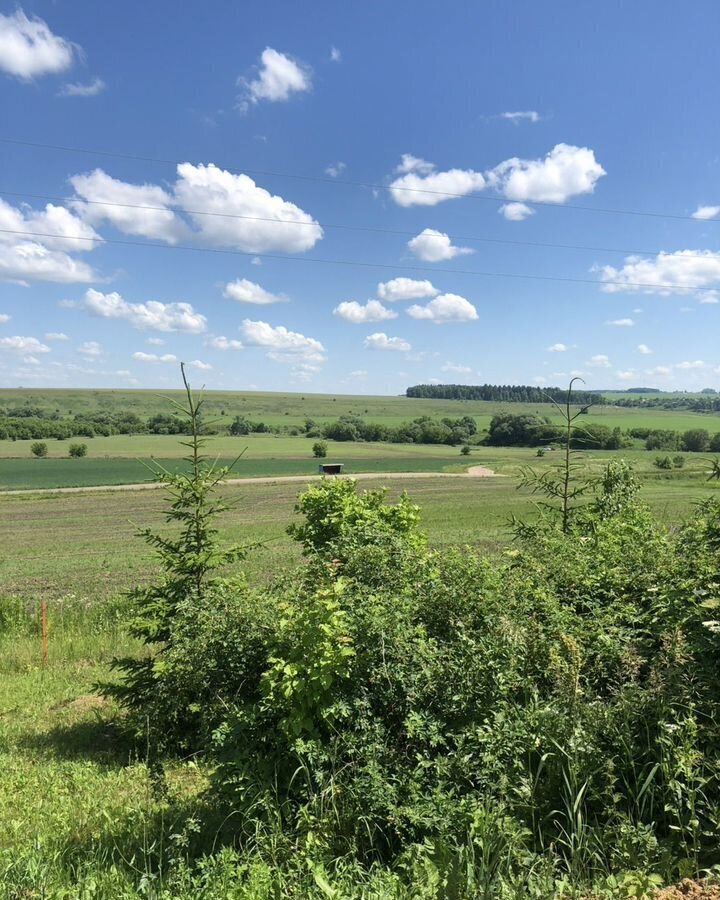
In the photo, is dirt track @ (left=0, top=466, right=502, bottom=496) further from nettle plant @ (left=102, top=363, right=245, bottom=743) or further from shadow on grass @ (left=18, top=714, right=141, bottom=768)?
shadow on grass @ (left=18, top=714, right=141, bottom=768)

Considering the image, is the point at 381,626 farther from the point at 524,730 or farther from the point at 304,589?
the point at 304,589

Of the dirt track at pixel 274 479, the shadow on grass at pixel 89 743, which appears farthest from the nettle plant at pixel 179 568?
the dirt track at pixel 274 479

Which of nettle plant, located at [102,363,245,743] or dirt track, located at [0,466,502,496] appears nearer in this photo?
nettle plant, located at [102,363,245,743]

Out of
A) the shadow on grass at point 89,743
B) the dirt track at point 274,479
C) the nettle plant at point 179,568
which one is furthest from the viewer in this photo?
the dirt track at point 274,479

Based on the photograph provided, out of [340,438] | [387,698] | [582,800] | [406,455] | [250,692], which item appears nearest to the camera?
[582,800]

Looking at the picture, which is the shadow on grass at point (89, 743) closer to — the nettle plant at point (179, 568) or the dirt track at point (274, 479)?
the nettle plant at point (179, 568)

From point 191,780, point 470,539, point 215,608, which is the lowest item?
point 470,539

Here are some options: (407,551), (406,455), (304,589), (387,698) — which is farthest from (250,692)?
(406,455)

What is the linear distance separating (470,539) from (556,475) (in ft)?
72.2

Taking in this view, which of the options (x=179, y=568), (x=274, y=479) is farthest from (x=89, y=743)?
(x=274, y=479)

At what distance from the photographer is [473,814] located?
300cm

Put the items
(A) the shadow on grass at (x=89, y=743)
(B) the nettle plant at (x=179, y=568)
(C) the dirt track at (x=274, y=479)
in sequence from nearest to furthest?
1. (A) the shadow on grass at (x=89, y=743)
2. (B) the nettle plant at (x=179, y=568)
3. (C) the dirt track at (x=274, y=479)

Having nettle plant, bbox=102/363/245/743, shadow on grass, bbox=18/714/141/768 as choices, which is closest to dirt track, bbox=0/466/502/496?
nettle plant, bbox=102/363/245/743

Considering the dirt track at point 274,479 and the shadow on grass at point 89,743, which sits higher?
the shadow on grass at point 89,743
